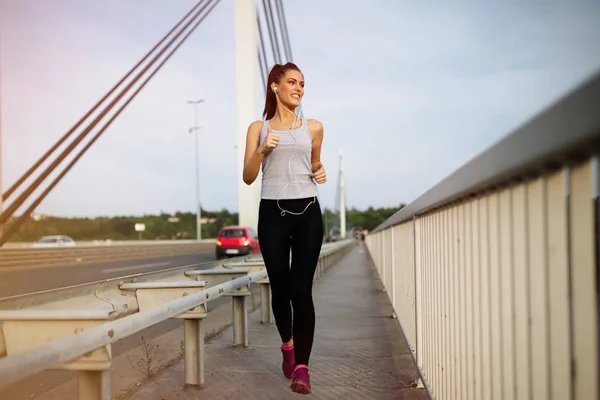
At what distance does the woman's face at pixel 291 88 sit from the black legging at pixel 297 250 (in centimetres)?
60

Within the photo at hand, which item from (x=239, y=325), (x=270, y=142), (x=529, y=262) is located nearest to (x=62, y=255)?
(x=239, y=325)

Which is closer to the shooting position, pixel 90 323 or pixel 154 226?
pixel 90 323

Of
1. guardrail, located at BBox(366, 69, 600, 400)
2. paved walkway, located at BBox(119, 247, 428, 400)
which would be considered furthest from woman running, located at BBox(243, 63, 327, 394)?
guardrail, located at BBox(366, 69, 600, 400)

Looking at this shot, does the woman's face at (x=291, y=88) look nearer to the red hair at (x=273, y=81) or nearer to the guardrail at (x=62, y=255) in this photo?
the red hair at (x=273, y=81)

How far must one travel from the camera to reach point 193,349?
134 inches

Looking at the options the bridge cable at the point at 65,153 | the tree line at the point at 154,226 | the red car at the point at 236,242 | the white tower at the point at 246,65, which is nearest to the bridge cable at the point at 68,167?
the bridge cable at the point at 65,153

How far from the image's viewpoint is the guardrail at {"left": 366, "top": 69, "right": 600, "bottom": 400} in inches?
42.5

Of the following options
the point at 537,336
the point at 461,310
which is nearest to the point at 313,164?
the point at 461,310

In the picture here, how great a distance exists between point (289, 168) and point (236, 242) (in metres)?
18.4

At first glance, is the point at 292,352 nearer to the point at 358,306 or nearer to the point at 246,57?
the point at 358,306

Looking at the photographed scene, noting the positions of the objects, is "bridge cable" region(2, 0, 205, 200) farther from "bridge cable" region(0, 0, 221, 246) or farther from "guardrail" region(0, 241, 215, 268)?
"guardrail" region(0, 241, 215, 268)

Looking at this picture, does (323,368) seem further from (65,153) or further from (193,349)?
(65,153)

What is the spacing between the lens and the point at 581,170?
112cm

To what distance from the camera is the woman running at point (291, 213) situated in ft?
11.0
